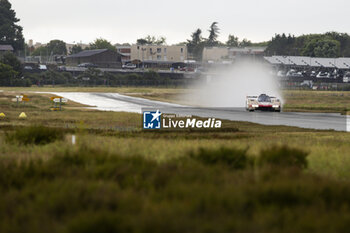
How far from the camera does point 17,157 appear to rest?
48.2 feet

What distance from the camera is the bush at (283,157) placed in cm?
1329

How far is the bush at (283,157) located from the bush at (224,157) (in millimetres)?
484

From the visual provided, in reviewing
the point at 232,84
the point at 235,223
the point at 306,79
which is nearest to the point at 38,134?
the point at 235,223

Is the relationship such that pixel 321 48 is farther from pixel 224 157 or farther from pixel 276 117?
pixel 224 157

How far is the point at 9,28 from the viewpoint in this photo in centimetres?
18238

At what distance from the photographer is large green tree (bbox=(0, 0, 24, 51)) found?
594 ft

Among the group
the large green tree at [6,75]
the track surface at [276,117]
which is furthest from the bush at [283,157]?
the large green tree at [6,75]

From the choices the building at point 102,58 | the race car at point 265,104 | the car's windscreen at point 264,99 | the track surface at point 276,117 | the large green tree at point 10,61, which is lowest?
the track surface at point 276,117

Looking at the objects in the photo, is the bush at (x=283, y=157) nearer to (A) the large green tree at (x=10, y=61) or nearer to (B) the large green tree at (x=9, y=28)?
(A) the large green tree at (x=10, y=61)

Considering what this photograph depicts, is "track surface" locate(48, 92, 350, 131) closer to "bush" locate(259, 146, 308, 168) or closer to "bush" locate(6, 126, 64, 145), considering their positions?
"bush" locate(6, 126, 64, 145)

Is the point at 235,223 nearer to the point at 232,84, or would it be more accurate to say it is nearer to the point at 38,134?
the point at 38,134

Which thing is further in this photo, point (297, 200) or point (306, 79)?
point (306, 79)

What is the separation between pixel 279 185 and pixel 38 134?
11600 millimetres

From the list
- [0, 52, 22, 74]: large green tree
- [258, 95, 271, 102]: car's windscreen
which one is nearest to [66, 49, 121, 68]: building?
[0, 52, 22, 74]: large green tree
